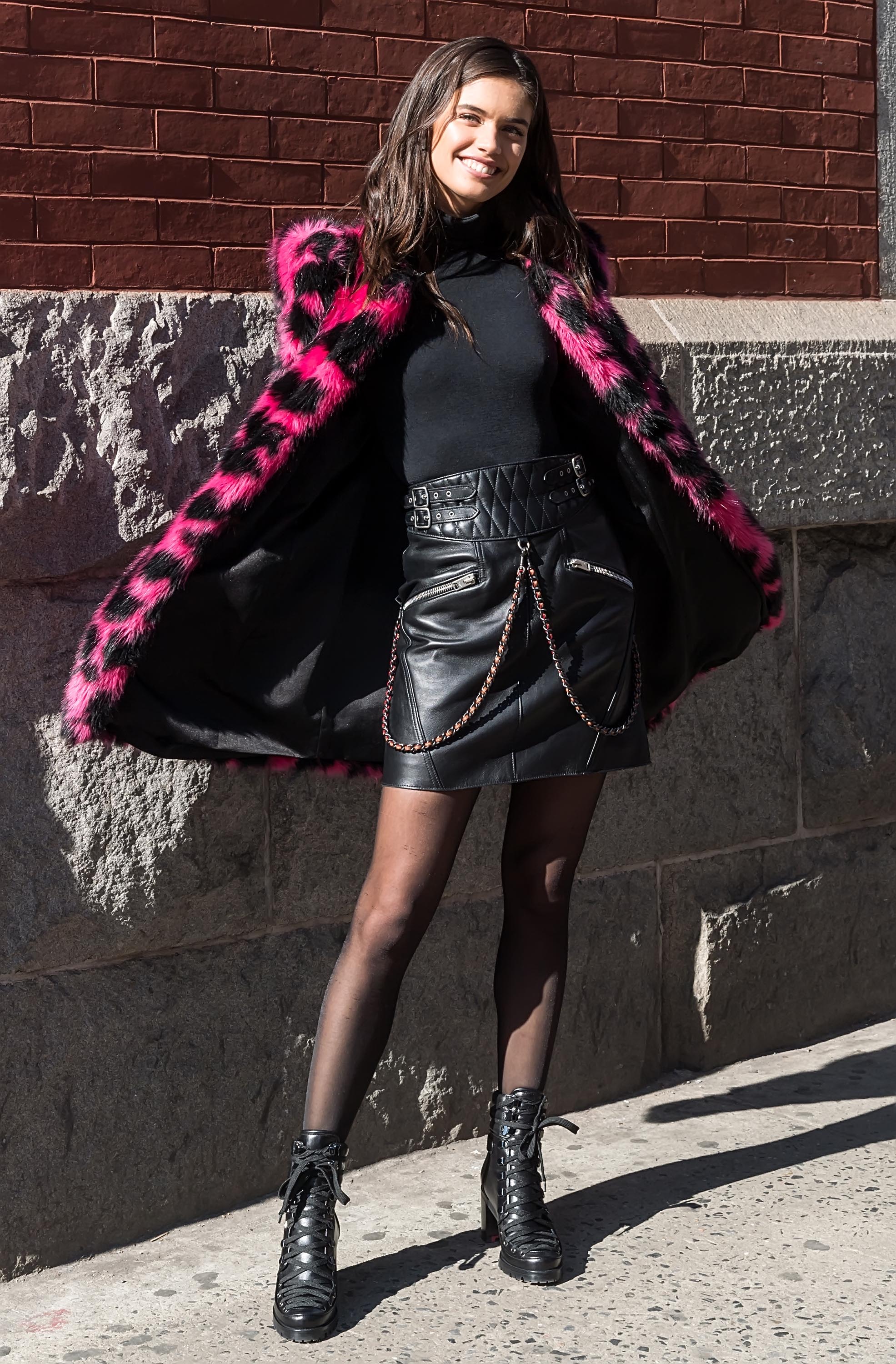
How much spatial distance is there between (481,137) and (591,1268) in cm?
191

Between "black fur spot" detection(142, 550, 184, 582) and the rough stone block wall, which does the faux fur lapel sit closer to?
"black fur spot" detection(142, 550, 184, 582)

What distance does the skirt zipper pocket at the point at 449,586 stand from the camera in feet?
8.43

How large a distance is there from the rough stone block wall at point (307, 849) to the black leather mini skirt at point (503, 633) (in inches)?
21.4

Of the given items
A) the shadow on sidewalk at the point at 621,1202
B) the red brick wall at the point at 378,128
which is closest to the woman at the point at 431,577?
the shadow on sidewalk at the point at 621,1202

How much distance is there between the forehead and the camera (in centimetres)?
256

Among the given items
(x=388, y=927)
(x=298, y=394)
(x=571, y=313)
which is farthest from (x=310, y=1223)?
(x=571, y=313)

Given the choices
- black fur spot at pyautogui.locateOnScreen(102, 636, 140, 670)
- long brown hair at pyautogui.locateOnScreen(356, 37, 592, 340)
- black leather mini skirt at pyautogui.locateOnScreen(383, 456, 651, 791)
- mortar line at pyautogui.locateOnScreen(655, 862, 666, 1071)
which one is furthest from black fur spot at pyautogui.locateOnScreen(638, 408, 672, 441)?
mortar line at pyautogui.locateOnScreen(655, 862, 666, 1071)

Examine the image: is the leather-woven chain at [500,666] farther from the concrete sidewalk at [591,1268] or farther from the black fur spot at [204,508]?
the concrete sidewalk at [591,1268]

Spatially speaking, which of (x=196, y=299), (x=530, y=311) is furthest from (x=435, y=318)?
(x=196, y=299)

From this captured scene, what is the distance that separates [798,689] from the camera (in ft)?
12.8

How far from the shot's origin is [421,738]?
2.61 m

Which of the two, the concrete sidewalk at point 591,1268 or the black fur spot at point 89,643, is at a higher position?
the black fur spot at point 89,643

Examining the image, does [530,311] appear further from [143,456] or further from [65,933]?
[65,933]

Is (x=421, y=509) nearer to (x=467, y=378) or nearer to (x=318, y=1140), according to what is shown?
(x=467, y=378)
